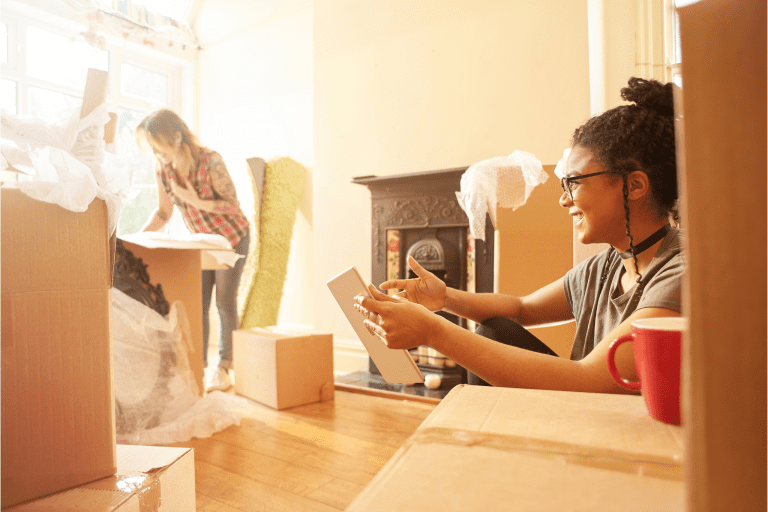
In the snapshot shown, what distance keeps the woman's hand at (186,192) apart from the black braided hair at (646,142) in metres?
1.90

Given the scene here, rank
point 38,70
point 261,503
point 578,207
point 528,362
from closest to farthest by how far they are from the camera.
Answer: point 528,362, point 578,207, point 261,503, point 38,70

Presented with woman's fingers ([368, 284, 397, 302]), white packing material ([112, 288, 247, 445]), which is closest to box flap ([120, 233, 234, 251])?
white packing material ([112, 288, 247, 445])

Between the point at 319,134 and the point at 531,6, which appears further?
the point at 319,134

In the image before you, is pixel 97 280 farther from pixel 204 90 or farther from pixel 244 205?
pixel 204 90

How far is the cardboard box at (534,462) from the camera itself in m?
0.26

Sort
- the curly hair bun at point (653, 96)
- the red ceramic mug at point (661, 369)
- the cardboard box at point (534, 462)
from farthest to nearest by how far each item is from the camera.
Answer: the curly hair bun at point (653, 96) → the red ceramic mug at point (661, 369) → the cardboard box at point (534, 462)

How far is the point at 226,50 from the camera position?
151 inches

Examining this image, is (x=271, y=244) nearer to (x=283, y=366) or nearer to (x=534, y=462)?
(x=283, y=366)

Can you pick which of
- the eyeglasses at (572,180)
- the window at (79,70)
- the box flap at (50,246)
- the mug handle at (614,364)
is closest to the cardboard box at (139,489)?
the box flap at (50,246)

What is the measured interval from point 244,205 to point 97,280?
9.46 ft

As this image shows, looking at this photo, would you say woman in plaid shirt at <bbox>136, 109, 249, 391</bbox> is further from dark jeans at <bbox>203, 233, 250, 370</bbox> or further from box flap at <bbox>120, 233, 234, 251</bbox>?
box flap at <bbox>120, 233, 234, 251</bbox>

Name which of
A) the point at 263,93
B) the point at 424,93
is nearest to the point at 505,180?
the point at 424,93

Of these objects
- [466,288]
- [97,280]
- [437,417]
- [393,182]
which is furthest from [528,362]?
[393,182]

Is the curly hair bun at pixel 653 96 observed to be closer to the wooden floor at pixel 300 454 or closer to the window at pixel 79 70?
the wooden floor at pixel 300 454
